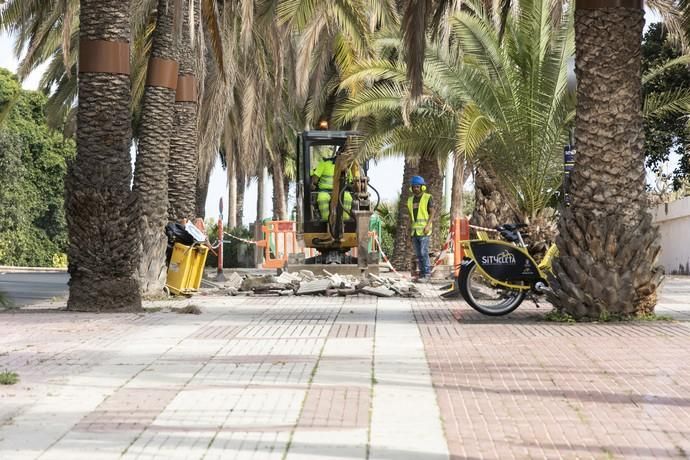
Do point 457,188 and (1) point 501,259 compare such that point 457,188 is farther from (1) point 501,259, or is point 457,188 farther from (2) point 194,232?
(1) point 501,259

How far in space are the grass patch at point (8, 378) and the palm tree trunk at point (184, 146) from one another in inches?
487

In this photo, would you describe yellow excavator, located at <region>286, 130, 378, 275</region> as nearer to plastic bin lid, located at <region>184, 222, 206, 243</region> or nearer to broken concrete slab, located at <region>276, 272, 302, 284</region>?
broken concrete slab, located at <region>276, 272, 302, 284</region>

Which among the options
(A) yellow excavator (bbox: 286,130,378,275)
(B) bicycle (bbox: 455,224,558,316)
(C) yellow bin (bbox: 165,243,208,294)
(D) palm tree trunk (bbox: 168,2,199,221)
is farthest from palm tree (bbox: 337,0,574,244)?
(C) yellow bin (bbox: 165,243,208,294)

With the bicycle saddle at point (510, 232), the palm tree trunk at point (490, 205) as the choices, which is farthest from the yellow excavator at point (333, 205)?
the bicycle saddle at point (510, 232)

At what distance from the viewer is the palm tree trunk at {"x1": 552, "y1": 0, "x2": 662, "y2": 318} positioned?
13.8 metres

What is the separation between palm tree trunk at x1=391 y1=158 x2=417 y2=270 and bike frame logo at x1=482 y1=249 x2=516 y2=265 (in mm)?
18842

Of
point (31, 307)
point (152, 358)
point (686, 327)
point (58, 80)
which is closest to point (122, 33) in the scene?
point (31, 307)

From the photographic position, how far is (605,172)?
14.0 m

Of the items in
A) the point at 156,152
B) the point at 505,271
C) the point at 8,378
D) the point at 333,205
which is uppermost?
the point at 156,152

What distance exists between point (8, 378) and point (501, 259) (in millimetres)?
7662

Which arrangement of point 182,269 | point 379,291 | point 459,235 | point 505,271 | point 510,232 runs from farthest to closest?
point 459,235 → point 379,291 → point 182,269 → point 510,232 → point 505,271

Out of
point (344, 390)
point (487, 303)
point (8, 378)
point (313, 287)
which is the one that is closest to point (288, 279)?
point (313, 287)

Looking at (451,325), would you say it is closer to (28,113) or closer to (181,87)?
(181,87)

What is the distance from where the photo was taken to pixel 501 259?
49.2ft
